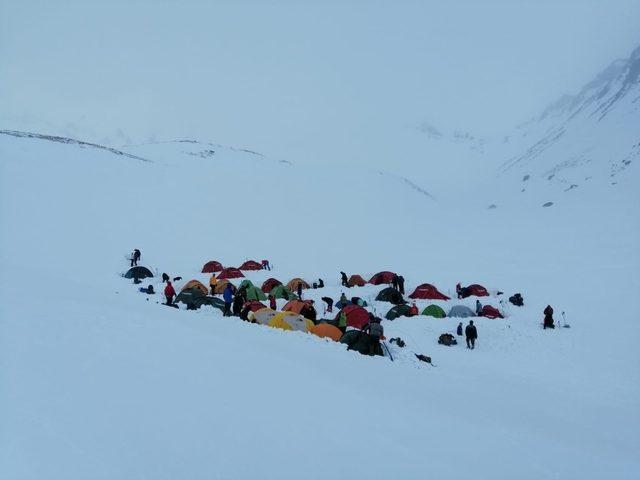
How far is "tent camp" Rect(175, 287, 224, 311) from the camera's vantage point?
65.4 ft

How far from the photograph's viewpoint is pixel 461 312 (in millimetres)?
21672

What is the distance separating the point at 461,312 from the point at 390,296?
4147 millimetres

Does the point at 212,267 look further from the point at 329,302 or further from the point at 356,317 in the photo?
the point at 356,317

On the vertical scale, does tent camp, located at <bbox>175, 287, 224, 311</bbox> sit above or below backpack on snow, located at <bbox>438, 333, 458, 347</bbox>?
above

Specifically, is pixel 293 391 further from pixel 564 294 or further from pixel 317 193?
pixel 317 193

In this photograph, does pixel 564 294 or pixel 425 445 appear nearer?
pixel 425 445

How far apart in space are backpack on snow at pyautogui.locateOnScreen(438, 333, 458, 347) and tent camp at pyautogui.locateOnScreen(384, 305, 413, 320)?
3.05 m

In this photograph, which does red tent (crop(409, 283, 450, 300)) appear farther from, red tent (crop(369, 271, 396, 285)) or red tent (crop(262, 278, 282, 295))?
red tent (crop(262, 278, 282, 295))

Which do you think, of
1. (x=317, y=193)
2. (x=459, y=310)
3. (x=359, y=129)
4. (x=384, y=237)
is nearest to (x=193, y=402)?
(x=459, y=310)

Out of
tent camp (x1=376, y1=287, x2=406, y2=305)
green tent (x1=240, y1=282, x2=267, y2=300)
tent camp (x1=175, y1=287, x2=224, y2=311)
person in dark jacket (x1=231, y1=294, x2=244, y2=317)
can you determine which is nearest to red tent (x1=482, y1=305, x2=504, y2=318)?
tent camp (x1=376, y1=287, x2=406, y2=305)

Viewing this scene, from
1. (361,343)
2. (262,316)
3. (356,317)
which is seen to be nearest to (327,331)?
(361,343)

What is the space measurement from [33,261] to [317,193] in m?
31.6

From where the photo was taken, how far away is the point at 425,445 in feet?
24.9

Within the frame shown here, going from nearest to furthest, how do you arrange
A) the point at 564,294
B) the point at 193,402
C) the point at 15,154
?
the point at 193,402 < the point at 564,294 < the point at 15,154
